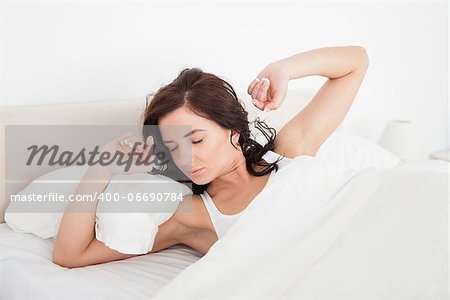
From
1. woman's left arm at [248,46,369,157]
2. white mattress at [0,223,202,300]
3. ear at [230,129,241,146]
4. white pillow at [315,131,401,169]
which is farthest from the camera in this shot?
white pillow at [315,131,401,169]

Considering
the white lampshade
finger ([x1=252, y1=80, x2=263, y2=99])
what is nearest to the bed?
finger ([x1=252, y1=80, x2=263, y2=99])

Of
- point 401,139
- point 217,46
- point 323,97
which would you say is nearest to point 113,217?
point 323,97

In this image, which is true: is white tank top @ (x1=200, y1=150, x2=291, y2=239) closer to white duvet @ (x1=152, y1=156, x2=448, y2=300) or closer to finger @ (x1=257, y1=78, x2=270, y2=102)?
white duvet @ (x1=152, y1=156, x2=448, y2=300)

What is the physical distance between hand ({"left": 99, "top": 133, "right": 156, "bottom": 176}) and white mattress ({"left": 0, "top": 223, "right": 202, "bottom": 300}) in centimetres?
24

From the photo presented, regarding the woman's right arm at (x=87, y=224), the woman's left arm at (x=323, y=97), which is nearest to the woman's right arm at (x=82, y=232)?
the woman's right arm at (x=87, y=224)

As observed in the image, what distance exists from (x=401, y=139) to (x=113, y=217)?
1912mm

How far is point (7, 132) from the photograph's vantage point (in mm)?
1532

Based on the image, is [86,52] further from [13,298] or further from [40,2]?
[13,298]

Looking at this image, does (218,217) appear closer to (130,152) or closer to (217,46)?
(130,152)

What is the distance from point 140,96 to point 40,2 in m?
0.47

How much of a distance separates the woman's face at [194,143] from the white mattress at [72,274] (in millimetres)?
240

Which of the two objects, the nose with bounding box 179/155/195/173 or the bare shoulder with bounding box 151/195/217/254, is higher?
the nose with bounding box 179/155/195/173

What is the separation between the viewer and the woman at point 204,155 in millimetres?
1329

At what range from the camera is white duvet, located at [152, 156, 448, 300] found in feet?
3.61
